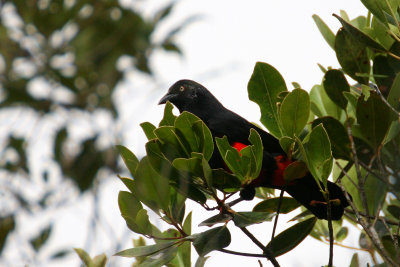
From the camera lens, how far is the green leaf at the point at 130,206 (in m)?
2.40

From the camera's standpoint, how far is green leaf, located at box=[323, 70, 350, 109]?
2631 mm

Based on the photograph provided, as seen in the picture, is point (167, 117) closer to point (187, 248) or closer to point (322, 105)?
point (187, 248)

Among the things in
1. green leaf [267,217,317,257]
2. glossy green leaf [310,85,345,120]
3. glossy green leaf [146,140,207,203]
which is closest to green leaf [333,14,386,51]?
glossy green leaf [310,85,345,120]

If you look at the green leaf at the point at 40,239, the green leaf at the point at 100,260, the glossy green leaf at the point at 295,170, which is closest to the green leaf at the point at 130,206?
the green leaf at the point at 100,260

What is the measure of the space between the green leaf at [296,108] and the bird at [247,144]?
0.27 meters

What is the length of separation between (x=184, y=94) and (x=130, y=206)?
6.28ft

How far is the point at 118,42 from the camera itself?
7105mm

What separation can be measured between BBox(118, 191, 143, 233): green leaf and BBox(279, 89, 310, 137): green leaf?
2.20 ft

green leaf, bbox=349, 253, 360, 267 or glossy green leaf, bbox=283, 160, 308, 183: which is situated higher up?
glossy green leaf, bbox=283, 160, 308, 183

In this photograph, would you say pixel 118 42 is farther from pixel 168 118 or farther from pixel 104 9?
pixel 168 118

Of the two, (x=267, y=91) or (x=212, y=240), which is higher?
(x=267, y=91)

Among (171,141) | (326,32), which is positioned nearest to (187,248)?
(171,141)

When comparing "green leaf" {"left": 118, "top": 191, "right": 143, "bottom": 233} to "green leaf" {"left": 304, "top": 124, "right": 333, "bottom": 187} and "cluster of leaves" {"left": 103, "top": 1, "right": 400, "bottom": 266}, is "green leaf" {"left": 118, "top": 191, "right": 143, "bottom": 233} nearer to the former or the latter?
"cluster of leaves" {"left": 103, "top": 1, "right": 400, "bottom": 266}

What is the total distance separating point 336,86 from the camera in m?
2.67
